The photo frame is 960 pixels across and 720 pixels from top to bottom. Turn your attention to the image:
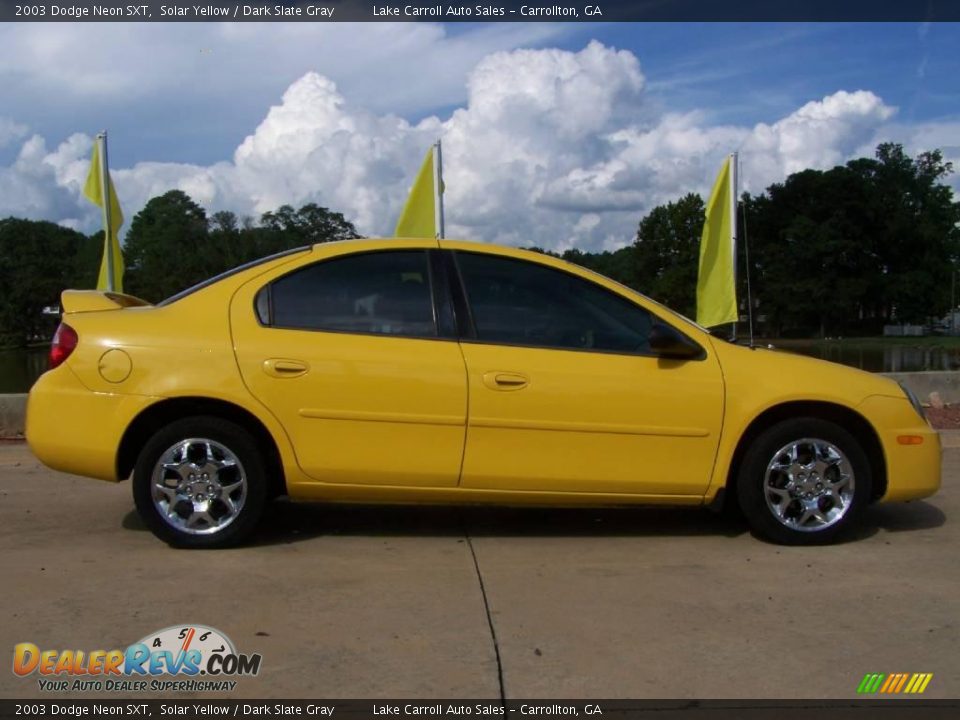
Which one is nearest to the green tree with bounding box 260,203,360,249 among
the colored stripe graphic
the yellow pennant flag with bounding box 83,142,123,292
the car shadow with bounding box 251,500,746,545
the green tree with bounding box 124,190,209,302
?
the green tree with bounding box 124,190,209,302

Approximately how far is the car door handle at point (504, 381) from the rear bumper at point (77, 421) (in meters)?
1.70

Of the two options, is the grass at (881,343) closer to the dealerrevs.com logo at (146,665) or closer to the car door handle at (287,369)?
the car door handle at (287,369)

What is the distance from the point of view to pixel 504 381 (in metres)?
→ 4.75

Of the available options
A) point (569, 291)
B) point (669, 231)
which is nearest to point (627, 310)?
point (569, 291)

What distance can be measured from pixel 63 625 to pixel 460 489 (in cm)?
195

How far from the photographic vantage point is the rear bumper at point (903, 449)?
500 centimetres

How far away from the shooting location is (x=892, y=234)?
65938 mm

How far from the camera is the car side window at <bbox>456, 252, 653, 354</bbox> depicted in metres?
4.90

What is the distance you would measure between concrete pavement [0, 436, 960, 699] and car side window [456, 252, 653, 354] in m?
1.13

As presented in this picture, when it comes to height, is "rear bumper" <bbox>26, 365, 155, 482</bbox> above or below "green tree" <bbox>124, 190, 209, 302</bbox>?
below

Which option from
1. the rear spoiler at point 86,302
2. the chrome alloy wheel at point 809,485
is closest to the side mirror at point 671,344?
the chrome alloy wheel at point 809,485

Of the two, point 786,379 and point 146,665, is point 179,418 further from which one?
point 786,379
